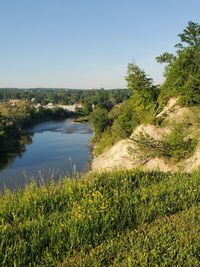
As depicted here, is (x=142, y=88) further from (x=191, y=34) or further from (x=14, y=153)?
(x=14, y=153)

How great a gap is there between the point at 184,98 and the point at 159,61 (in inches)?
263

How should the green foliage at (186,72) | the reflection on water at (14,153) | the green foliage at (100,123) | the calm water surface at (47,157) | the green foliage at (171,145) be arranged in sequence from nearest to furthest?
the green foliage at (171,145) < the green foliage at (186,72) < the calm water surface at (47,157) < the reflection on water at (14,153) < the green foliage at (100,123)

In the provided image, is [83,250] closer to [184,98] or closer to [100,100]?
[184,98]

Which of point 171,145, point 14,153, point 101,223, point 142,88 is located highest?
point 142,88

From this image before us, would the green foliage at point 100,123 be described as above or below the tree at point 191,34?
below

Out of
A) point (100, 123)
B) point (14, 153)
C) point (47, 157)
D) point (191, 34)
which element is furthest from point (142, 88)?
point (14, 153)

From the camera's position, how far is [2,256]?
4.48m

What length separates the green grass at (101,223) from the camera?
4.41m

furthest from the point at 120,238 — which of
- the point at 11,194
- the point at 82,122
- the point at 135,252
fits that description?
the point at 82,122

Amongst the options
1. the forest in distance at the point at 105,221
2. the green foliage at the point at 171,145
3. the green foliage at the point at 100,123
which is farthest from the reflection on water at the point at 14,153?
the forest in distance at the point at 105,221

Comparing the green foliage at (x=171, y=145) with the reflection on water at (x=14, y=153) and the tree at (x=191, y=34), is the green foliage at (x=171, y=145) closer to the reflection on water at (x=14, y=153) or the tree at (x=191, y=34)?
the tree at (x=191, y=34)

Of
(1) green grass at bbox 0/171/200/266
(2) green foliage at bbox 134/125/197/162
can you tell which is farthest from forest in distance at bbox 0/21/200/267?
(2) green foliage at bbox 134/125/197/162

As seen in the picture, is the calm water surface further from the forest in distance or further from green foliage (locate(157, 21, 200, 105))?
the forest in distance

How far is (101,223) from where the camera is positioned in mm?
5398
